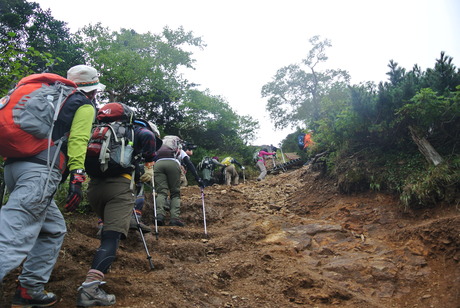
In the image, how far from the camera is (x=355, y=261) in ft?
16.4

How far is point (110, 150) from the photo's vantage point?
3248 millimetres

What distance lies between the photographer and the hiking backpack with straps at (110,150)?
3217 mm

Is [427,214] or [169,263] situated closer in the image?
[169,263]

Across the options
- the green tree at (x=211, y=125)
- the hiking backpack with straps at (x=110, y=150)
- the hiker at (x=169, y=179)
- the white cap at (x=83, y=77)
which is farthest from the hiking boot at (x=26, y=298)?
the green tree at (x=211, y=125)

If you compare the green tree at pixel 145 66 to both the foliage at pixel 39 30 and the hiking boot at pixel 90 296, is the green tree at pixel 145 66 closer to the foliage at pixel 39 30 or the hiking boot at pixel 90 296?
the foliage at pixel 39 30

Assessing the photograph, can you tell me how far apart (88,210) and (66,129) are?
12.3 feet

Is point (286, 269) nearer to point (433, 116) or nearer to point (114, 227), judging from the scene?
point (114, 227)

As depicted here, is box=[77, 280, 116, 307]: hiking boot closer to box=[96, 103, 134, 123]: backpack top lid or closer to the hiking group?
the hiking group

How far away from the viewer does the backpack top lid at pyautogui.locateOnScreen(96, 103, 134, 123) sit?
3.66 meters

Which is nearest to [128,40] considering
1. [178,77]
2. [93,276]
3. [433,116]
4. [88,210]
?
[178,77]

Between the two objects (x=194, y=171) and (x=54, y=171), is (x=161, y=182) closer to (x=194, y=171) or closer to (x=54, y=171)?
(x=194, y=171)

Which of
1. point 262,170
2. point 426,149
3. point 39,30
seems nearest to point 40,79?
point 426,149

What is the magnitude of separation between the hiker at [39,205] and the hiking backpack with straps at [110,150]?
32 centimetres

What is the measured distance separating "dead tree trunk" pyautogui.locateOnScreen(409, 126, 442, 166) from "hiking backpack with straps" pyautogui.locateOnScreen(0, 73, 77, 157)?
6851 mm
